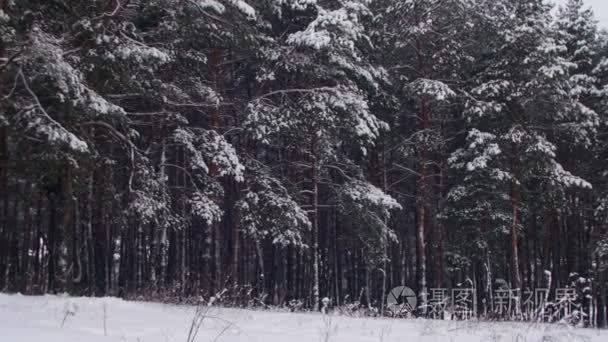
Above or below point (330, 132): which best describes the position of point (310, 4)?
above

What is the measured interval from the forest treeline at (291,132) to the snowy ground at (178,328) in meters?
3.13

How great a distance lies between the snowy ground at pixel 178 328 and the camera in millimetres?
4859

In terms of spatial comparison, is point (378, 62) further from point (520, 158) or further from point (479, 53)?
point (520, 158)

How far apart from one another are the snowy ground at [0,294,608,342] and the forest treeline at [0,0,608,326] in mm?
3128

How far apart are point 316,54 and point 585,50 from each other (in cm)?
1298

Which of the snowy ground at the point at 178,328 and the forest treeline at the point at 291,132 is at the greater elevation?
the forest treeline at the point at 291,132

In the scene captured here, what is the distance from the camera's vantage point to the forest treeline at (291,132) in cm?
1112

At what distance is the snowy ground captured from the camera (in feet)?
15.9

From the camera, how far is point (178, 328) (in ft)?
18.9

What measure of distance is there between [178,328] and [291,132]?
11.4m

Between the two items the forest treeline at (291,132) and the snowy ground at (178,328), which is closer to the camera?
the snowy ground at (178,328)

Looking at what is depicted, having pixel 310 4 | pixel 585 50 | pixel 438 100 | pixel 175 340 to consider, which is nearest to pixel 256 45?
pixel 310 4

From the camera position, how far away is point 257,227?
1664 centimetres

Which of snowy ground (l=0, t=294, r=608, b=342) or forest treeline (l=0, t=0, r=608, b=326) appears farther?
forest treeline (l=0, t=0, r=608, b=326)
